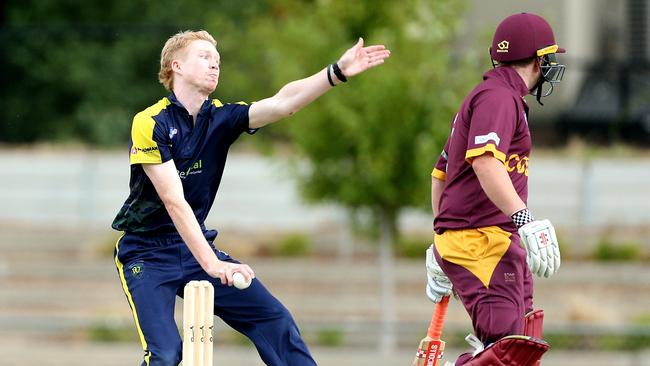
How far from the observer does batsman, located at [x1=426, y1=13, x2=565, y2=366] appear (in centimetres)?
587

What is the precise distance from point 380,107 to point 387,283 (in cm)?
202

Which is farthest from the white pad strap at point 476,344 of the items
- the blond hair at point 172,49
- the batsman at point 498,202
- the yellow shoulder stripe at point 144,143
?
the blond hair at point 172,49

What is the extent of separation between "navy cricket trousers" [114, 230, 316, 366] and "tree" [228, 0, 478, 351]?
814cm

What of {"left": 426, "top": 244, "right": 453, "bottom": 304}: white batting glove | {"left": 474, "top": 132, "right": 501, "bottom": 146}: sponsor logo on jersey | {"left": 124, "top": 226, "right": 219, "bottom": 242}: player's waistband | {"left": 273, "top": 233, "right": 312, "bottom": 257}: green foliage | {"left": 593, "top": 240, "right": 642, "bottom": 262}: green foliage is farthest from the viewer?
{"left": 273, "top": 233, "right": 312, "bottom": 257}: green foliage

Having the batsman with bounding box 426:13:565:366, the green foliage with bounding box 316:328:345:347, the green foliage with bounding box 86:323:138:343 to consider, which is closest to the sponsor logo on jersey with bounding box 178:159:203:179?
the batsman with bounding box 426:13:565:366

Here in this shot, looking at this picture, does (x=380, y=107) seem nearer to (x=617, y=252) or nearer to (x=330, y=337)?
(x=330, y=337)

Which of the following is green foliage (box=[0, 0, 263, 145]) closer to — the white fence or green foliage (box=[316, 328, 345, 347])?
the white fence

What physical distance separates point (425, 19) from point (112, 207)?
6.10m

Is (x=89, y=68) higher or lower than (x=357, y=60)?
higher

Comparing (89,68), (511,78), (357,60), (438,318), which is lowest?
(438,318)

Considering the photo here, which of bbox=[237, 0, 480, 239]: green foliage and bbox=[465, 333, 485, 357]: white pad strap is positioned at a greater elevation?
Result: bbox=[237, 0, 480, 239]: green foliage

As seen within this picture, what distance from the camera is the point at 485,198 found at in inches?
243

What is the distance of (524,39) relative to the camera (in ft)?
20.0

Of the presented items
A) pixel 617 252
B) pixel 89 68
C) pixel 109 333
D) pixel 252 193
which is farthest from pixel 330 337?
pixel 89 68
